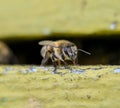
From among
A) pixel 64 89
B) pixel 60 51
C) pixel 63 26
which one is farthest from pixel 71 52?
pixel 64 89

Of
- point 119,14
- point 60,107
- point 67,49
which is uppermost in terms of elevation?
point 119,14

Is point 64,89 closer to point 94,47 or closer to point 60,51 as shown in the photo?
point 60,51

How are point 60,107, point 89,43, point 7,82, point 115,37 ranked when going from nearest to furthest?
point 60,107 < point 7,82 < point 115,37 < point 89,43

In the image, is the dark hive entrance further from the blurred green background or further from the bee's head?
the bee's head

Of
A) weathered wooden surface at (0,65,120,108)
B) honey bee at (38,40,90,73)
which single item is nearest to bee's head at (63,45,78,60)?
honey bee at (38,40,90,73)

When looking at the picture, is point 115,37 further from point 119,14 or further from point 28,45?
point 28,45

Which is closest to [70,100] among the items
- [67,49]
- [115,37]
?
[67,49]

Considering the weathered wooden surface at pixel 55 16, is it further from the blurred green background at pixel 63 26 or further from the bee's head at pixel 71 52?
the bee's head at pixel 71 52
